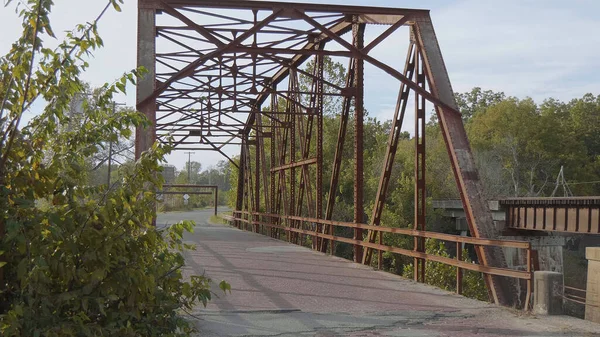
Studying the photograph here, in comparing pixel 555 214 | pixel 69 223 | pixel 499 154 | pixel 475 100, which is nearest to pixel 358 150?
pixel 69 223

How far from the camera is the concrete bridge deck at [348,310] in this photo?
8.72 m

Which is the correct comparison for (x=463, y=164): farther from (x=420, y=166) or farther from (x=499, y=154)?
(x=499, y=154)

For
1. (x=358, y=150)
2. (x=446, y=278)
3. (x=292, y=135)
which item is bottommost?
(x=446, y=278)

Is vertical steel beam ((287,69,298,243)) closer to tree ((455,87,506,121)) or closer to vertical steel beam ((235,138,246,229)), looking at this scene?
vertical steel beam ((235,138,246,229))

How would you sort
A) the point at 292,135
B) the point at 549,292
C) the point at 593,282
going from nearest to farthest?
the point at 549,292
the point at 593,282
the point at 292,135

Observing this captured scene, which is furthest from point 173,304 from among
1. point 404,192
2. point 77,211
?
point 404,192

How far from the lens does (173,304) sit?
16.5 ft

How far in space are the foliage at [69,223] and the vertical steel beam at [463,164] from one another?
7541 mm

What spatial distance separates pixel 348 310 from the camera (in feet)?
33.6

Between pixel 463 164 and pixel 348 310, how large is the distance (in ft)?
13.0

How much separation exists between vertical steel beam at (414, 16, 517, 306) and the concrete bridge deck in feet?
2.07

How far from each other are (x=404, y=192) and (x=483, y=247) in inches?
1329

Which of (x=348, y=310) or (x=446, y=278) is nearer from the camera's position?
(x=348, y=310)

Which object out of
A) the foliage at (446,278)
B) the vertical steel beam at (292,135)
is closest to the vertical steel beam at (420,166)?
the vertical steel beam at (292,135)
